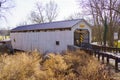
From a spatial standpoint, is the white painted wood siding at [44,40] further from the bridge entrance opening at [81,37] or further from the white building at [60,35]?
the bridge entrance opening at [81,37]

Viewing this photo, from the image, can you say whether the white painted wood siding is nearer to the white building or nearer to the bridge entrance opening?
the white building

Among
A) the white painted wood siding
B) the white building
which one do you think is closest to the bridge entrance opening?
the white building

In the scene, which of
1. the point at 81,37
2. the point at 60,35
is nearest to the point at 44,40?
the point at 60,35

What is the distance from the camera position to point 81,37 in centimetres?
2217

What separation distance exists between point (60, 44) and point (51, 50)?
150cm

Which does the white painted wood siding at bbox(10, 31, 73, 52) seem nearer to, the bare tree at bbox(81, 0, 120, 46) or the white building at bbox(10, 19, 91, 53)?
the white building at bbox(10, 19, 91, 53)

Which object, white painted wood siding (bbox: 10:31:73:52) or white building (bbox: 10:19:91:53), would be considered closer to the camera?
white building (bbox: 10:19:91:53)

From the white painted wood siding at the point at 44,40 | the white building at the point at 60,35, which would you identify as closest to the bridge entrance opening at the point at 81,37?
the white building at the point at 60,35

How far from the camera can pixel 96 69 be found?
8609 millimetres

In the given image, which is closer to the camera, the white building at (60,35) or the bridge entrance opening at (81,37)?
the white building at (60,35)

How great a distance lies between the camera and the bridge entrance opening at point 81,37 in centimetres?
2166

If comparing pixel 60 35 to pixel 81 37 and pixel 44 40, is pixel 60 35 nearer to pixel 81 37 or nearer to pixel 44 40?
pixel 81 37

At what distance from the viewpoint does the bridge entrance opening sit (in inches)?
853

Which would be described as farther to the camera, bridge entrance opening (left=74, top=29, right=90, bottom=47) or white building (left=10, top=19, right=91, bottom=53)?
bridge entrance opening (left=74, top=29, right=90, bottom=47)
